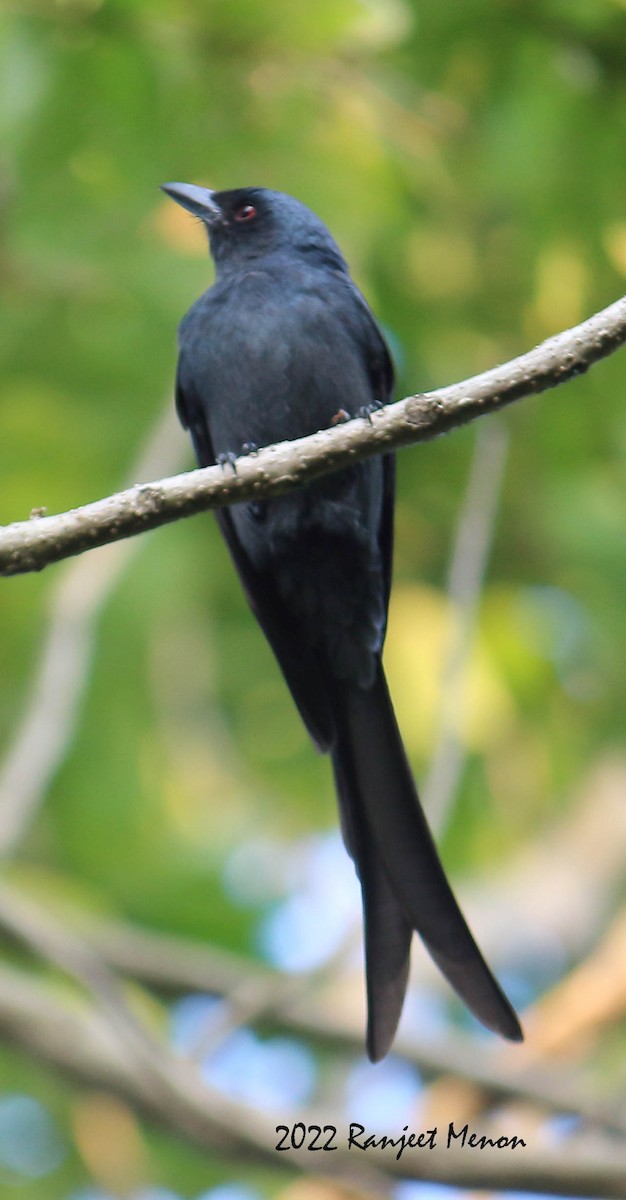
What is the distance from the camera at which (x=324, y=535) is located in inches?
163

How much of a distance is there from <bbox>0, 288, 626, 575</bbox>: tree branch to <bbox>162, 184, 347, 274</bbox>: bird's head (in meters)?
1.60

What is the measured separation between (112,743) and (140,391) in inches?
56.6

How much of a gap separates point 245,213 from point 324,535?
125 centimetres

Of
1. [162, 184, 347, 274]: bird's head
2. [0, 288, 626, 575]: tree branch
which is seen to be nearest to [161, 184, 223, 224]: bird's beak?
[162, 184, 347, 274]: bird's head

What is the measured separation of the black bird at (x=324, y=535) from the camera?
13.3ft

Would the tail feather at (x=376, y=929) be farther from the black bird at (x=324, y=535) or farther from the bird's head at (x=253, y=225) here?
the bird's head at (x=253, y=225)

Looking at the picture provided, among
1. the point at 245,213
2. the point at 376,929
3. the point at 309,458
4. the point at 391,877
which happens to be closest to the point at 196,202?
the point at 245,213

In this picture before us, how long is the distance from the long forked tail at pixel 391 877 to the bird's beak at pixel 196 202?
1.57m

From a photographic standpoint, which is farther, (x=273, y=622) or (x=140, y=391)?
(x=140, y=391)

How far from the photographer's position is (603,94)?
4871mm

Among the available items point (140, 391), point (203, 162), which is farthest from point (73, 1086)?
point (203, 162)

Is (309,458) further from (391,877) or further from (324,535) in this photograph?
(391,877)

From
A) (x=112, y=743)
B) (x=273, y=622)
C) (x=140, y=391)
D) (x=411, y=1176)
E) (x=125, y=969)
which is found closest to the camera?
(x=411, y=1176)

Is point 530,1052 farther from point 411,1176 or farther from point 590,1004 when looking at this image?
point 411,1176
